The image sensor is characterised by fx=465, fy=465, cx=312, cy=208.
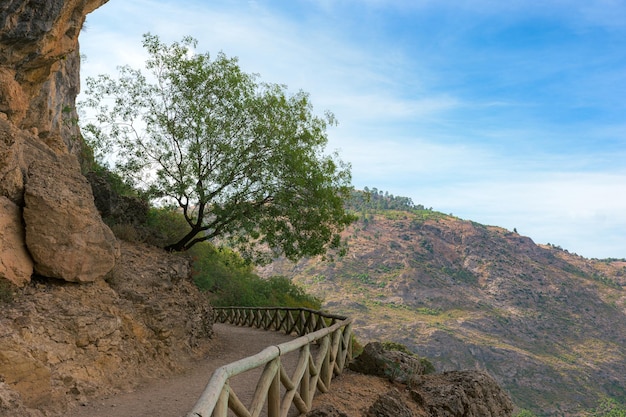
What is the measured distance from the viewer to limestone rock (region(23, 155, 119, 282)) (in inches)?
370

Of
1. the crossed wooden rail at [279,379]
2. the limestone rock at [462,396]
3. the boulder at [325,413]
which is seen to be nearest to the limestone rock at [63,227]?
the crossed wooden rail at [279,379]

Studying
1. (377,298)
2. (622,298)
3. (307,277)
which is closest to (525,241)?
(622,298)

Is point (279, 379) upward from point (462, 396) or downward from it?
upward

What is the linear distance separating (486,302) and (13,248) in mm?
152719

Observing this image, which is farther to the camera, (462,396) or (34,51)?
(34,51)

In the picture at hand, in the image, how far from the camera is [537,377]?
10925 cm

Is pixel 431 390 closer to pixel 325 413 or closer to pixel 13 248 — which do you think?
pixel 325 413

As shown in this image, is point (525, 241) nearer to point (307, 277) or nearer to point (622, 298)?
point (622, 298)

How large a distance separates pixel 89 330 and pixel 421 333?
115937mm

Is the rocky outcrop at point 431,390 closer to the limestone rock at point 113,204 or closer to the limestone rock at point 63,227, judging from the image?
the limestone rock at point 63,227

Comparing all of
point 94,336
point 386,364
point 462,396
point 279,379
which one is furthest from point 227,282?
point 279,379

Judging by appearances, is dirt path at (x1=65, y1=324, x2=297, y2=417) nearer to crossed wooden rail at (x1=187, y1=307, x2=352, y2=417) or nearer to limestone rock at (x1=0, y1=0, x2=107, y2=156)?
crossed wooden rail at (x1=187, y1=307, x2=352, y2=417)

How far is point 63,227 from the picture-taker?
32.2 ft

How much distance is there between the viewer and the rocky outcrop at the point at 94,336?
7387mm
